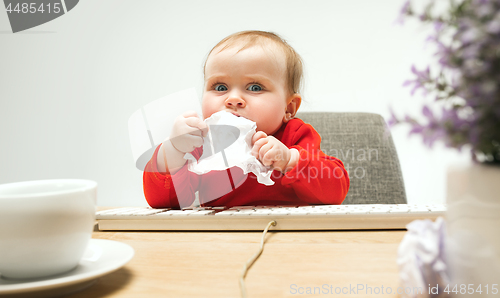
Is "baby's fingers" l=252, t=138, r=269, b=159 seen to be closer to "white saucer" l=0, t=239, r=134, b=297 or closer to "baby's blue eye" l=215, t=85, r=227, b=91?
"baby's blue eye" l=215, t=85, r=227, b=91

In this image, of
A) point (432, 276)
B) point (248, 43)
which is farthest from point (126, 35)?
point (432, 276)

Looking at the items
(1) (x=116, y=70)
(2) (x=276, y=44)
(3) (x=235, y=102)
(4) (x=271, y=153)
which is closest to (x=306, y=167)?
(4) (x=271, y=153)

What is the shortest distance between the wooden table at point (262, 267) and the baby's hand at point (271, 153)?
0.79ft

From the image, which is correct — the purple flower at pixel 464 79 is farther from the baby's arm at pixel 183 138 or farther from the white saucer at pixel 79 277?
the baby's arm at pixel 183 138

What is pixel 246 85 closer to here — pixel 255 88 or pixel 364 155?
pixel 255 88

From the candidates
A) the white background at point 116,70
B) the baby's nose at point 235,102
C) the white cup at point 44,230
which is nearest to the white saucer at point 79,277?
the white cup at point 44,230

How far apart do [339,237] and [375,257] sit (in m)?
0.10

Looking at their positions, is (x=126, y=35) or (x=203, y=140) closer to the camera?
(x=203, y=140)

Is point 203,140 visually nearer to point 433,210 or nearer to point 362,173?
point 433,210

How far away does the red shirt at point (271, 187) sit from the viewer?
0.80 m

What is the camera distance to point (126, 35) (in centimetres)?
189

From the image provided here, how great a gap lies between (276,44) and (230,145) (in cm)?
35

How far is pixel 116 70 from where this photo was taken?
6.22ft

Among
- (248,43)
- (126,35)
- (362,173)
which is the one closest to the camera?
(248,43)
